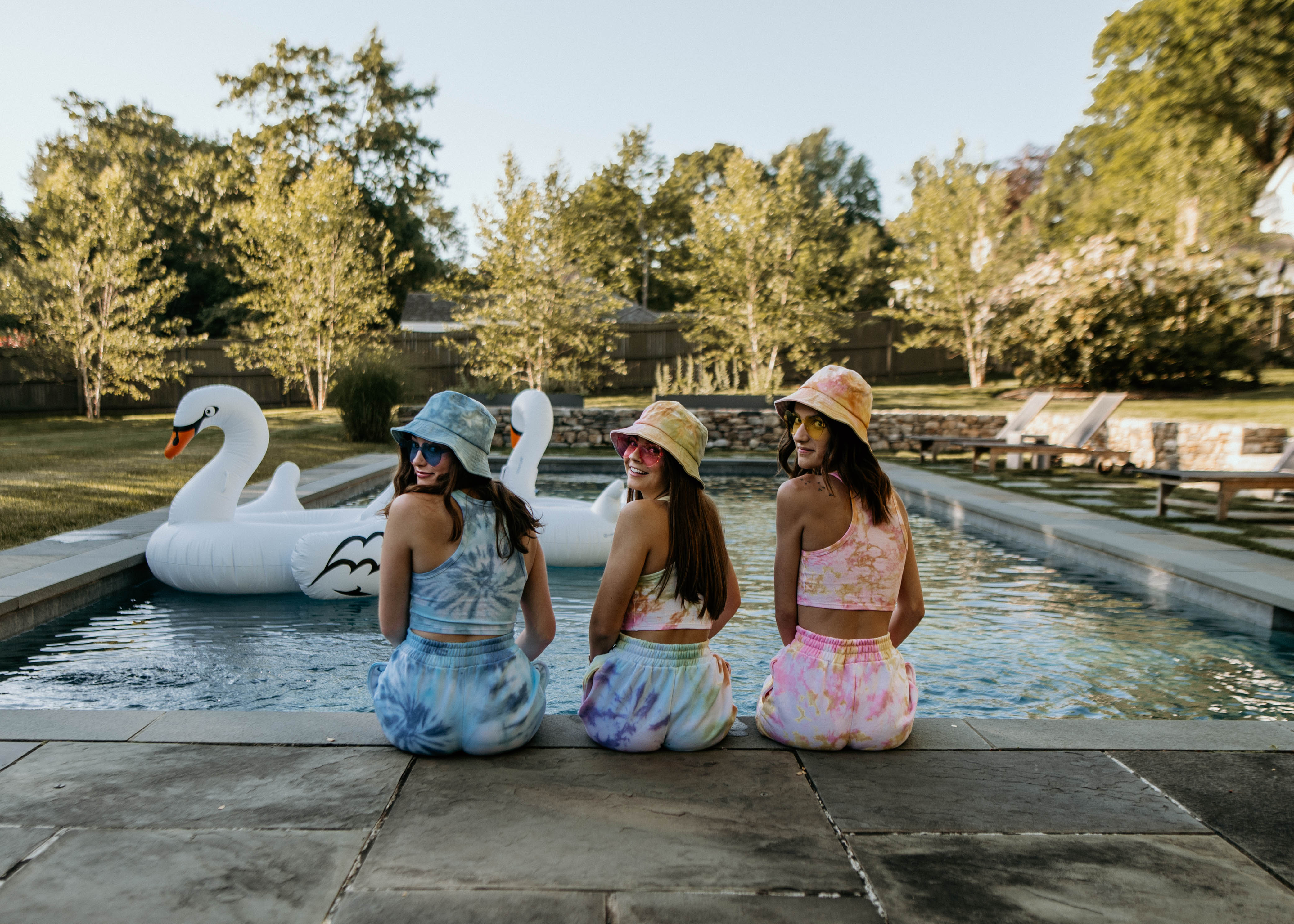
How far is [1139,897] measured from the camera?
2.17 meters

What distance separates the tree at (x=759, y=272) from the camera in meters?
24.8

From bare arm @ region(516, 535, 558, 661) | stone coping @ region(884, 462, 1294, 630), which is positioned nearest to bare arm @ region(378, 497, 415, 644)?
bare arm @ region(516, 535, 558, 661)

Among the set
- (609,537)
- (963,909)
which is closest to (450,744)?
(963,909)

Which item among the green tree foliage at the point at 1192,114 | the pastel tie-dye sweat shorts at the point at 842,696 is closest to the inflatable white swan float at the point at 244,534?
the pastel tie-dye sweat shorts at the point at 842,696

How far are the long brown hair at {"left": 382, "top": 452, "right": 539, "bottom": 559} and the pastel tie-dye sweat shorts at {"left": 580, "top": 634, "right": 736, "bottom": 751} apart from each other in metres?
0.50

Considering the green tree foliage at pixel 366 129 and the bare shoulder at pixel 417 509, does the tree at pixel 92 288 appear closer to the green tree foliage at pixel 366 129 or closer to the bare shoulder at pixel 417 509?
the green tree foliage at pixel 366 129

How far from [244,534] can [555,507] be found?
2252 millimetres

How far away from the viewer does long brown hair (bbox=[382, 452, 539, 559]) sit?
2.97 metres

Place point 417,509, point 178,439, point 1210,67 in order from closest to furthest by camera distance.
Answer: point 417,509 < point 178,439 < point 1210,67

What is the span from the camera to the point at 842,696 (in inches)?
118

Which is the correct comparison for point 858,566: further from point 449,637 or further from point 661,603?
point 449,637

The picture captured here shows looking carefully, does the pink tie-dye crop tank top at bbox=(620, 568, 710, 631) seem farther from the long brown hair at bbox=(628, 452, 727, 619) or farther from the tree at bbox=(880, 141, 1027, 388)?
the tree at bbox=(880, 141, 1027, 388)

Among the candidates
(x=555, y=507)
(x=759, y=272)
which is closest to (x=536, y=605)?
(x=555, y=507)

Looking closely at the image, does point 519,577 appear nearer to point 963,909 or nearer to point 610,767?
point 610,767
